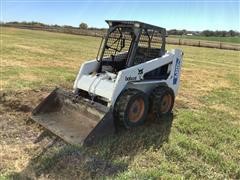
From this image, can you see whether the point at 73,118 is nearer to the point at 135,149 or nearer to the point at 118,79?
the point at 118,79

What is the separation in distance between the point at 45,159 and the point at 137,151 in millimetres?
1448

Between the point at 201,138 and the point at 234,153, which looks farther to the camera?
the point at 201,138

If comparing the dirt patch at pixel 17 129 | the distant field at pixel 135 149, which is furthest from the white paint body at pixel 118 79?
the dirt patch at pixel 17 129

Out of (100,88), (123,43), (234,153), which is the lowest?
(234,153)

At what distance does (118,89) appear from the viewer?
5.90 metres

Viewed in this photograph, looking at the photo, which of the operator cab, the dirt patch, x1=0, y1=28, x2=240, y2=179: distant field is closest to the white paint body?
the operator cab

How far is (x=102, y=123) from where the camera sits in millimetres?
5480

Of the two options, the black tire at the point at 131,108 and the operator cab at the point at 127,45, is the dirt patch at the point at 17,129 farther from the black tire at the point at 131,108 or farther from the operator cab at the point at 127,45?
the operator cab at the point at 127,45

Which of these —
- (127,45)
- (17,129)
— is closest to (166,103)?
(127,45)

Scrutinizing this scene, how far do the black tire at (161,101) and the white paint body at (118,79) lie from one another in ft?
0.52

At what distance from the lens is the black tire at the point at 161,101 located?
6.61m

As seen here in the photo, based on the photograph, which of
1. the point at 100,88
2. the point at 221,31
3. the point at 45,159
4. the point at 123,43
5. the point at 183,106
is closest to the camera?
the point at 45,159

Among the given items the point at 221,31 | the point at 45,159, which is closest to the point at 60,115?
the point at 45,159

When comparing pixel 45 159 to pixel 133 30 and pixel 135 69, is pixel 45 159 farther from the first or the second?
pixel 133 30
